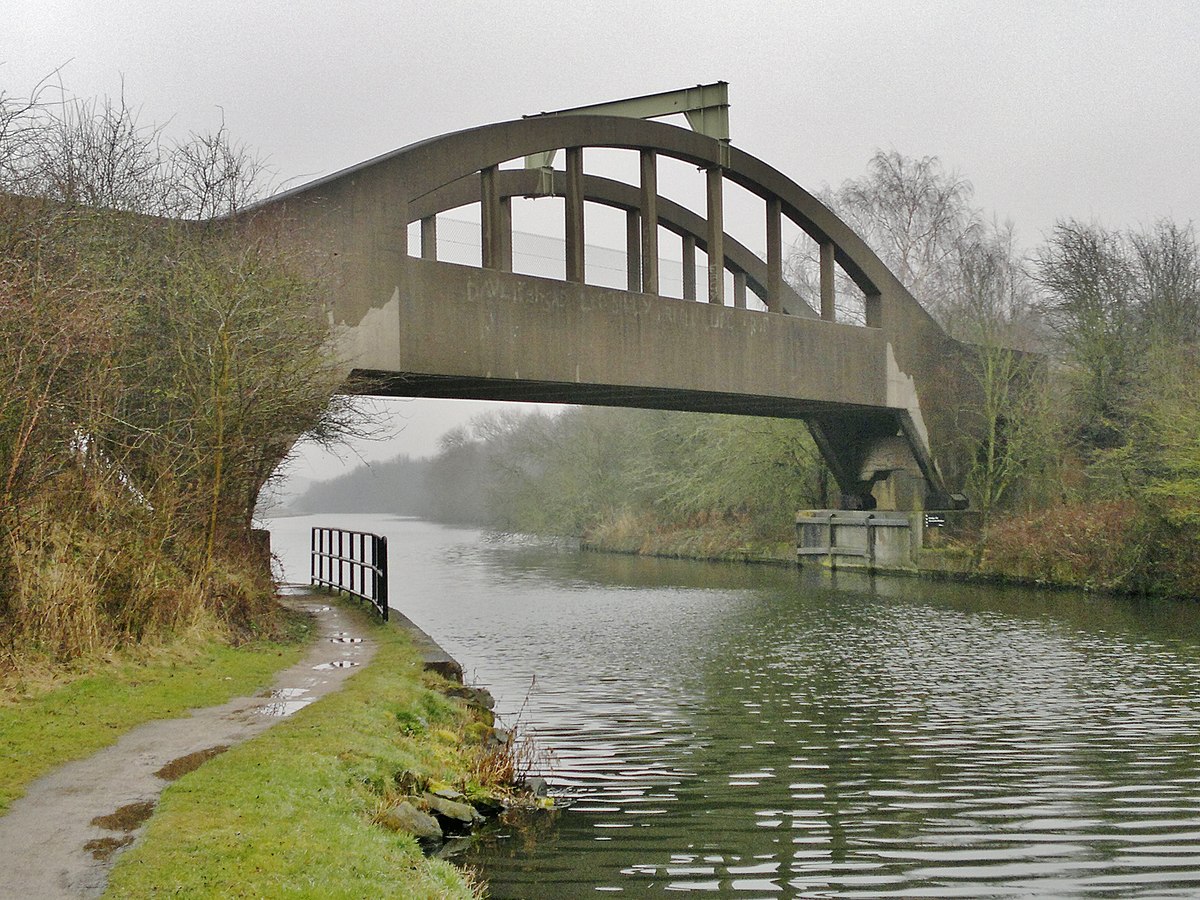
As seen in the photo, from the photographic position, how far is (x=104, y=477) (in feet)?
37.6

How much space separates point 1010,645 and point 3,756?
46.0 ft

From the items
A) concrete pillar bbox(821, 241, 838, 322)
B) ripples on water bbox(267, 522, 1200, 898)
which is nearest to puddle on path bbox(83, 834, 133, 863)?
ripples on water bbox(267, 522, 1200, 898)

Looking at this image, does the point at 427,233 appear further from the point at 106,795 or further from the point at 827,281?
the point at 106,795

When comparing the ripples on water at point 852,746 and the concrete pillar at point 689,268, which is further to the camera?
the concrete pillar at point 689,268

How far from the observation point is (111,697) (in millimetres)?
9055

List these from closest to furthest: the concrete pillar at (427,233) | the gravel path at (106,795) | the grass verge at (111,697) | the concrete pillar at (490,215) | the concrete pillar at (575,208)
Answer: the gravel path at (106,795)
the grass verge at (111,697)
the concrete pillar at (490,215)
the concrete pillar at (575,208)
the concrete pillar at (427,233)

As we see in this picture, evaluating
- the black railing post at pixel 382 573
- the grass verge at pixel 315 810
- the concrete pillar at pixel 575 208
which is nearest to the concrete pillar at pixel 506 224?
the concrete pillar at pixel 575 208

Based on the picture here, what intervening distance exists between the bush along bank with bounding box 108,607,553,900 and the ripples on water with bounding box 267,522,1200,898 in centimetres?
49

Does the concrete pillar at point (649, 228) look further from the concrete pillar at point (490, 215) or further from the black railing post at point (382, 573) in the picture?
the black railing post at point (382, 573)

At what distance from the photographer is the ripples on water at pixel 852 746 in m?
7.21

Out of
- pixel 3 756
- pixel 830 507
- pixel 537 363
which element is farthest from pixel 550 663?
pixel 830 507

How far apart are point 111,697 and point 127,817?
3191 mm

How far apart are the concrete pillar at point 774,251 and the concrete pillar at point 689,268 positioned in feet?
5.01

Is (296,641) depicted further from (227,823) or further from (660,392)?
(660,392)
